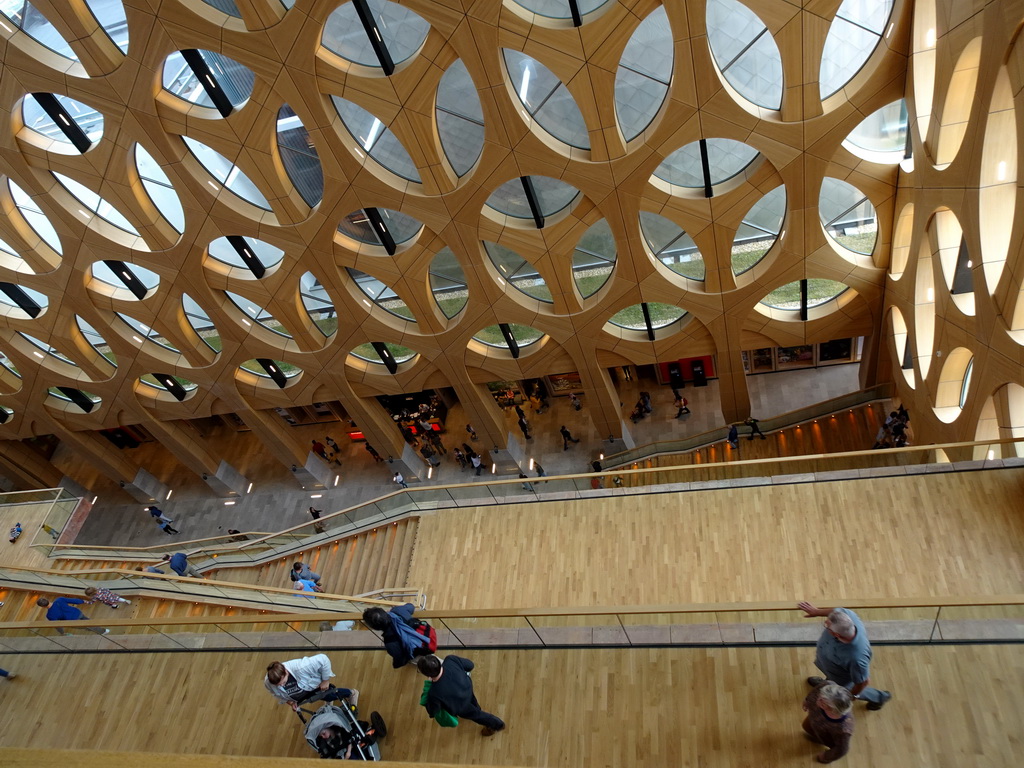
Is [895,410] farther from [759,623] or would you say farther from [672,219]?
[759,623]

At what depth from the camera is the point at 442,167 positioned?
1636 centimetres

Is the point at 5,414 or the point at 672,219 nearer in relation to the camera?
the point at 672,219

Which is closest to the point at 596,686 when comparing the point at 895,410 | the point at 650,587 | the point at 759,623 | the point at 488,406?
the point at 759,623

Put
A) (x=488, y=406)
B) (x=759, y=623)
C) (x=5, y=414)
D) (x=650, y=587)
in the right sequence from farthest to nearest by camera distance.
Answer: (x=5, y=414) → (x=488, y=406) → (x=650, y=587) → (x=759, y=623)

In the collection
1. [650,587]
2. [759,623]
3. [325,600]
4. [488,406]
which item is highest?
[488,406]

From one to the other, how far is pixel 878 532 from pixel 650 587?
3.97 metres

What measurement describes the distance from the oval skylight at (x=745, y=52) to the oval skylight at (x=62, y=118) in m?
15.2

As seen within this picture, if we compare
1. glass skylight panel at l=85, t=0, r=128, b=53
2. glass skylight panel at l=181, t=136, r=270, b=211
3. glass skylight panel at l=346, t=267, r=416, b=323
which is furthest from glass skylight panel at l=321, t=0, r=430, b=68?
glass skylight panel at l=346, t=267, r=416, b=323

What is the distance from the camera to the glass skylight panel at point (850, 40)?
42.4 feet

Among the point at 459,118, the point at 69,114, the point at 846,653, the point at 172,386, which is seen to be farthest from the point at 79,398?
the point at 846,653

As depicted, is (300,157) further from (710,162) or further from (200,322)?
(710,162)

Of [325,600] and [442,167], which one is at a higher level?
[442,167]

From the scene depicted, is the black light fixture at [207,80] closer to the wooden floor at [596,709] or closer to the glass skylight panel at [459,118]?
the glass skylight panel at [459,118]

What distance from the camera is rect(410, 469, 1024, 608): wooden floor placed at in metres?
10.7
